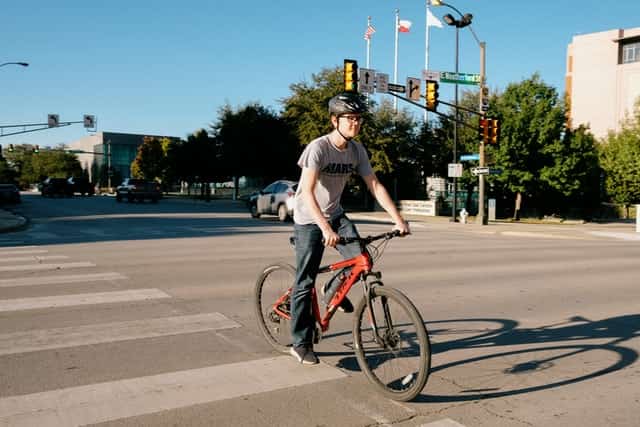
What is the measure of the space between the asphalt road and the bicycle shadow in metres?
0.02

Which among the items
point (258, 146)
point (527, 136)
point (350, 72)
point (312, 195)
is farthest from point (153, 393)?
point (258, 146)

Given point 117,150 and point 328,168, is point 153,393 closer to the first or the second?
point 328,168

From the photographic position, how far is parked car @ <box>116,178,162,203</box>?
42.2 meters

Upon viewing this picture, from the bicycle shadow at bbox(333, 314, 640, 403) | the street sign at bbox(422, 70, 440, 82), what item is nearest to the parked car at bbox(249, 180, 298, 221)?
the street sign at bbox(422, 70, 440, 82)

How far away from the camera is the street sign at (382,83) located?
22.9 m

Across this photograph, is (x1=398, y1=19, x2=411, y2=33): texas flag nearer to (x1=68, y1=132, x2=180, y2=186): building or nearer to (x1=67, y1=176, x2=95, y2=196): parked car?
(x1=67, y1=176, x2=95, y2=196): parked car

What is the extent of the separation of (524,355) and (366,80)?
18.9 m

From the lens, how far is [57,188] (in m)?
55.2

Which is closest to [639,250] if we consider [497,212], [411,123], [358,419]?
[358,419]

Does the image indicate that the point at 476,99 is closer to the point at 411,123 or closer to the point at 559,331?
the point at 411,123

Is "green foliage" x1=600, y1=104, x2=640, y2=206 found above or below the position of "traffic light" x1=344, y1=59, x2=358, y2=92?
below

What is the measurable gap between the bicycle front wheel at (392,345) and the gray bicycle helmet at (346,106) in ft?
4.21

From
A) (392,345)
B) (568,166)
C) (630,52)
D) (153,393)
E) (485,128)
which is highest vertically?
(630,52)

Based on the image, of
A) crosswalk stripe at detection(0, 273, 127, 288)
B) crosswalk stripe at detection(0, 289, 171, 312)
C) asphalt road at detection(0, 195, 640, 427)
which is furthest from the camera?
crosswalk stripe at detection(0, 273, 127, 288)
